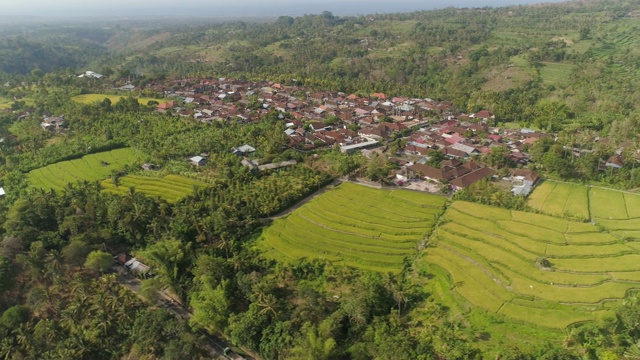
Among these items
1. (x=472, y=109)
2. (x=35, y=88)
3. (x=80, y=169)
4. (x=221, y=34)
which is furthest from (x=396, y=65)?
(x=221, y=34)

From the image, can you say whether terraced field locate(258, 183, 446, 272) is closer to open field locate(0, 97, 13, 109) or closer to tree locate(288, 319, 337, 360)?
tree locate(288, 319, 337, 360)

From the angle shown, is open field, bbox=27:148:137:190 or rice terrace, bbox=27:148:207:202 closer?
rice terrace, bbox=27:148:207:202

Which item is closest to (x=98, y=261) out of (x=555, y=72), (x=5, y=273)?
(x=5, y=273)

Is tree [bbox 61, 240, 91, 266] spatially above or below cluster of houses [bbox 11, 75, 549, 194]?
below

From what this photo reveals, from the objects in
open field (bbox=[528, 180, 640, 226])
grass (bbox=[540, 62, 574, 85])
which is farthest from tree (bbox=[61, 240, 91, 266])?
grass (bbox=[540, 62, 574, 85])

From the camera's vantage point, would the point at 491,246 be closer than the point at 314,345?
No

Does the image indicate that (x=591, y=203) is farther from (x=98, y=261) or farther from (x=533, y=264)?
(x=98, y=261)
